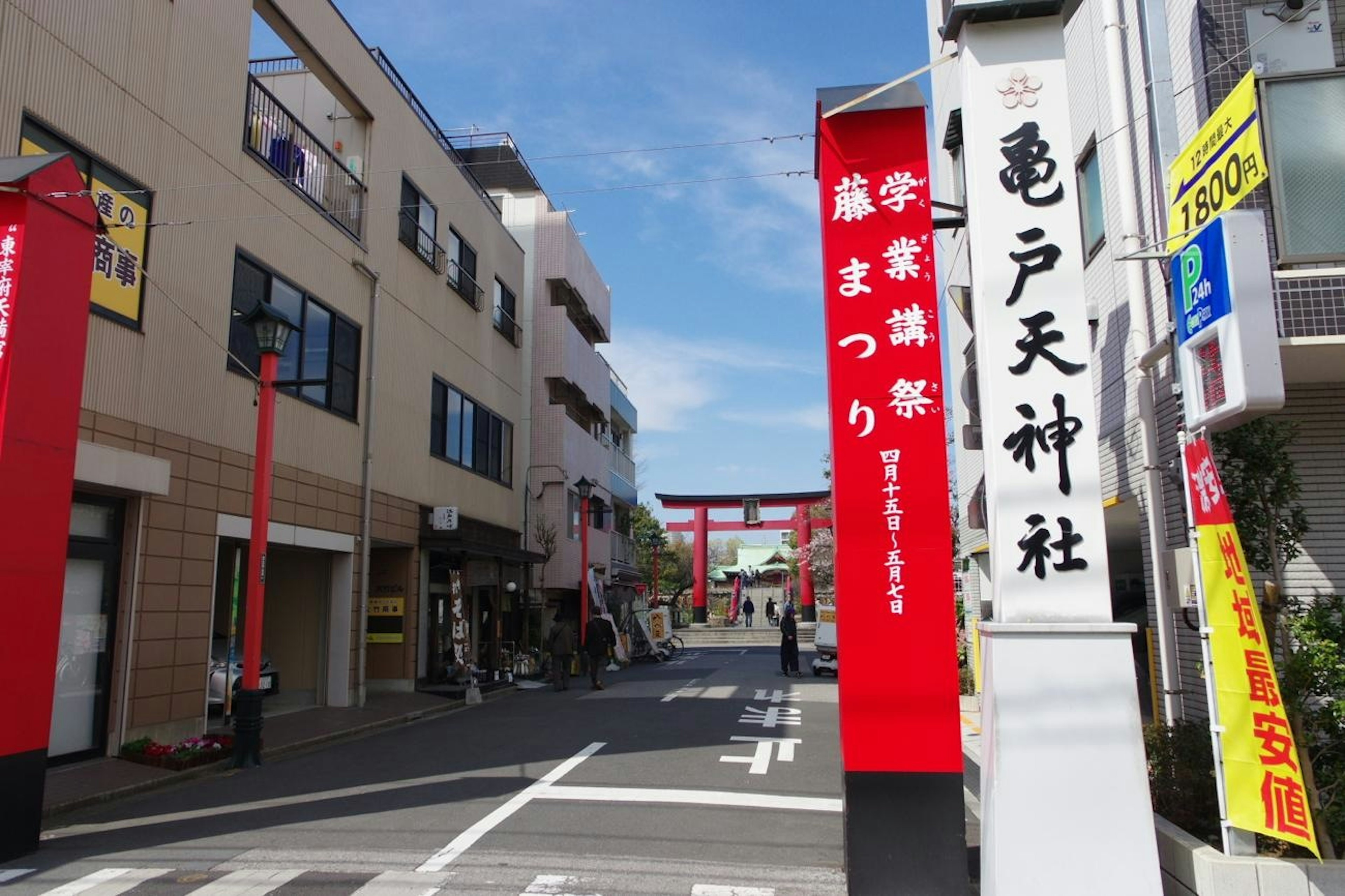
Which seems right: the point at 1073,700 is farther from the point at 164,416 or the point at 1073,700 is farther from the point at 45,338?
the point at 164,416

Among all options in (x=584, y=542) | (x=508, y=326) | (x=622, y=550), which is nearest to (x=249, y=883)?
(x=584, y=542)

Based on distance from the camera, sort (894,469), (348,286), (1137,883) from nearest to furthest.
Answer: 1. (1137,883)
2. (894,469)
3. (348,286)

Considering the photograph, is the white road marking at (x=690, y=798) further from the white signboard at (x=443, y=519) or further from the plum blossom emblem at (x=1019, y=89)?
the white signboard at (x=443, y=519)

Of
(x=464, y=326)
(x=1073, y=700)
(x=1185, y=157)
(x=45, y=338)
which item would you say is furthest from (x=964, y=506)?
(x=45, y=338)

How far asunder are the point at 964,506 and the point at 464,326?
1296 cm

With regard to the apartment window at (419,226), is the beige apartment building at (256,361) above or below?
below

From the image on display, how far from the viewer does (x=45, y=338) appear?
7254mm

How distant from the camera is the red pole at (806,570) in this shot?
1806 inches

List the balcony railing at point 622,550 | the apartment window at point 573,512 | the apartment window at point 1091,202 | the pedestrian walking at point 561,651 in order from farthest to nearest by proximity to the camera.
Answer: the balcony railing at point 622,550 < the apartment window at point 573,512 < the pedestrian walking at point 561,651 < the apartment window at point 1091,202

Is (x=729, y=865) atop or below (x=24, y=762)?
below

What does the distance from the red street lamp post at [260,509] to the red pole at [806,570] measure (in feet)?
119

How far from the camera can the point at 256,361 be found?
1436 cm

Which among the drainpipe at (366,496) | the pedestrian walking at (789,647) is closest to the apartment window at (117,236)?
A: the drainpipe at (366,496)

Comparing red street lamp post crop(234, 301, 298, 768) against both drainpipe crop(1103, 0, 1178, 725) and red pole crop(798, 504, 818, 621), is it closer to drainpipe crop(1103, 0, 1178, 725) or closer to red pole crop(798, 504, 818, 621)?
drainpipe crop(1103, 0, 1178, 725)
